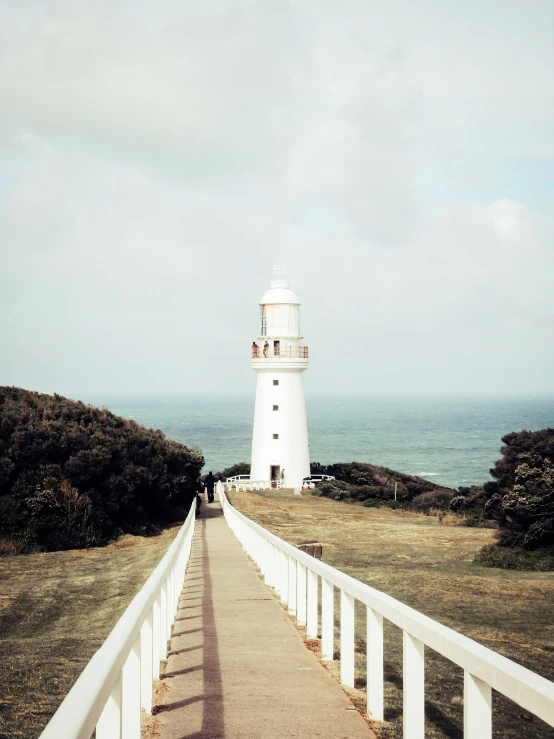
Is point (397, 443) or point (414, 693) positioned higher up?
point (397, 443)

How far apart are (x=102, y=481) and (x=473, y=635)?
51.7 feet

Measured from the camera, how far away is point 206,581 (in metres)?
12.0

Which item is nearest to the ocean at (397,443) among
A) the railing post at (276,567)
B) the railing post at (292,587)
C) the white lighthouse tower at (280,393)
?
the white lighthouse tower at (280,393)

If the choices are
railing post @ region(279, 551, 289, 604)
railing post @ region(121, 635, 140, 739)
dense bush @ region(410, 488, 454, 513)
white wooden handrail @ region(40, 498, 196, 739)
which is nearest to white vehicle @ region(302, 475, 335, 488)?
dense bush @ region(410, 488, 454, 513)

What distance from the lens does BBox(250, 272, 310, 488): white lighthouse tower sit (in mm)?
42562

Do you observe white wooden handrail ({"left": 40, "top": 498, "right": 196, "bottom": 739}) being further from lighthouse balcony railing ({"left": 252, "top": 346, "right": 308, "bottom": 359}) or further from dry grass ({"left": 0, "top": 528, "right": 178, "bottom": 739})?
lighthouse balcony railing ({"left": 252, "top": 346, "right": 308, "bottom": 359})

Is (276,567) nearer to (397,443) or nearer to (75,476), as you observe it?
(75,476)

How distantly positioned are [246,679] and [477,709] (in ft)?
10.2

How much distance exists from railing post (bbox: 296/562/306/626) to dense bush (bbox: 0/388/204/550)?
40.9 feet

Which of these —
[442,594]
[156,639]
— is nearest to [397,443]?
[442,594]

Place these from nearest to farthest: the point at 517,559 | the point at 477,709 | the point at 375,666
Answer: the point at 477,709
the point at 375,666
the point at 517,559

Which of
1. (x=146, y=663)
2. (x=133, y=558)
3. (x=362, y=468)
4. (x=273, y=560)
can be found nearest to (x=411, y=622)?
(x=146, y=663)

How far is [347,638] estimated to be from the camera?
5.77 m

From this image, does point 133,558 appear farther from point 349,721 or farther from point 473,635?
point 349,721
